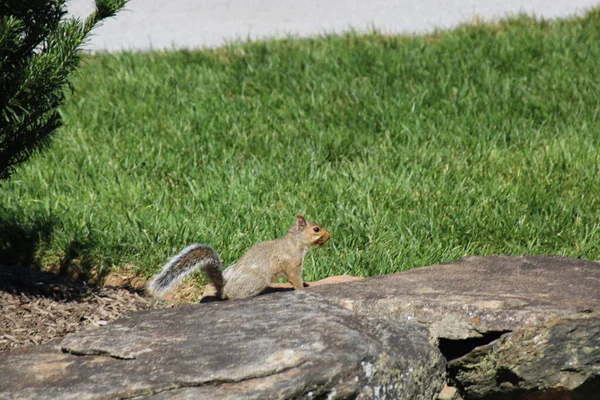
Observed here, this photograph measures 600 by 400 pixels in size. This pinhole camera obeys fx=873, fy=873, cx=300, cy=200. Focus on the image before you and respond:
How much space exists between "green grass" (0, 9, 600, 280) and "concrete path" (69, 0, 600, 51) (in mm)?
771

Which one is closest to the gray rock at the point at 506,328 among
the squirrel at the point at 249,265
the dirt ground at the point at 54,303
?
the squirrel at the point at 249,265

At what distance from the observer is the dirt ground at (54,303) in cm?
386

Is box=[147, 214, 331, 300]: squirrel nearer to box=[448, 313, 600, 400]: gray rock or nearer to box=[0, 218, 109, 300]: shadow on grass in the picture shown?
box=[0, 218, 109, 300]: shadow on grass

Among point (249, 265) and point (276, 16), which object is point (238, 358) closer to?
point (249, 265)

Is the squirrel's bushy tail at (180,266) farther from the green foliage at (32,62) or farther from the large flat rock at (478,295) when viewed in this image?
the green foliage at (32,62)

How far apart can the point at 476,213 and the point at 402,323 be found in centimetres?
210

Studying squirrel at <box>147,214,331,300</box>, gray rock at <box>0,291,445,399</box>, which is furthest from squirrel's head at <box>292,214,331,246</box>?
gray rock at <box>0,291,445,399</box>

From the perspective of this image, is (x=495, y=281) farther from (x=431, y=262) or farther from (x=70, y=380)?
(x=70, y=380)

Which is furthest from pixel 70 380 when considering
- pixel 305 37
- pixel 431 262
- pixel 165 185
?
pixel 305 37

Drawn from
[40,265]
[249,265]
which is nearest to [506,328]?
[249,265]

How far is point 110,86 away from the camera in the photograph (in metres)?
7.59

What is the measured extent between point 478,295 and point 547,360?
411 millimetres

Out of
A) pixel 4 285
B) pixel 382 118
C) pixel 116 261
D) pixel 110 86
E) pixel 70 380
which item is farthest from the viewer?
pixel 110 86

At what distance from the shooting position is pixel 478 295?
12.1 feet
